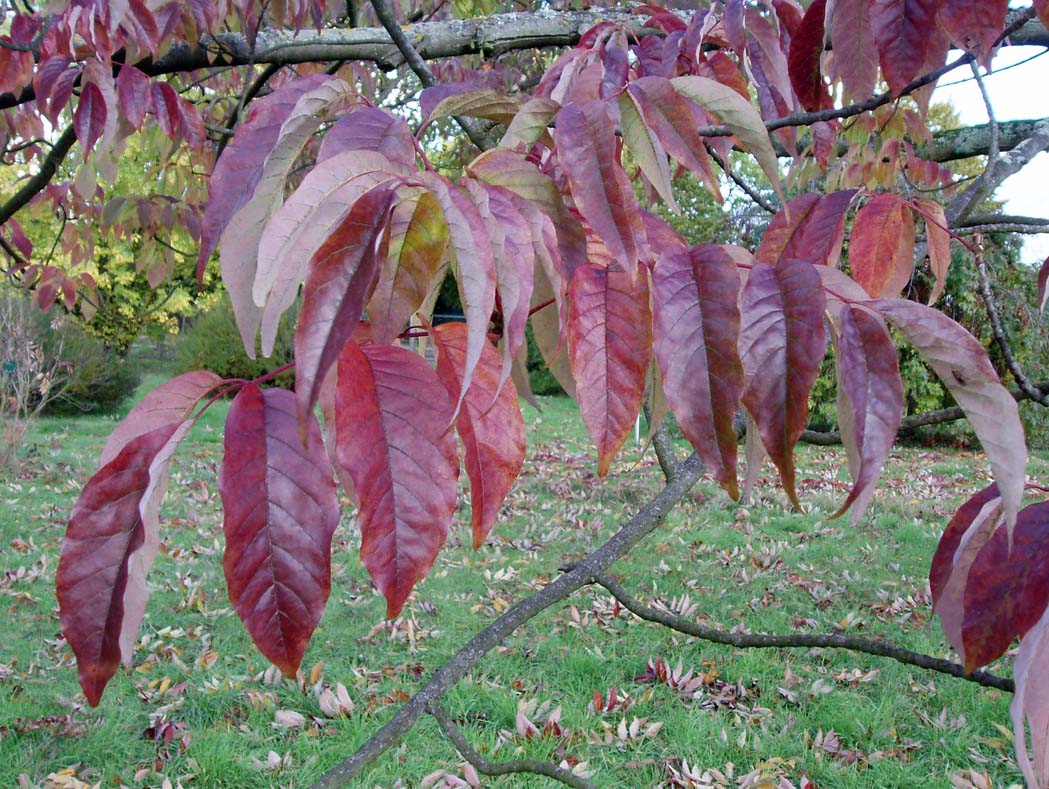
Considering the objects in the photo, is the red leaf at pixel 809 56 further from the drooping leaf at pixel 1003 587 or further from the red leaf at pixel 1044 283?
the drooping leaf at pixel 1003 587

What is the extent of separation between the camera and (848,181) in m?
2.96

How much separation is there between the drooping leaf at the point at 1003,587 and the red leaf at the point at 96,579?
58 cm

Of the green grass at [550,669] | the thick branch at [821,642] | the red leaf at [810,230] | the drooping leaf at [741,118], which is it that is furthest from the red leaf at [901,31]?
the green grass at [550,669]

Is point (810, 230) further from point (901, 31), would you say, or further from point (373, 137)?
point (373, 137)

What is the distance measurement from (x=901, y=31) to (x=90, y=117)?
1.61 m

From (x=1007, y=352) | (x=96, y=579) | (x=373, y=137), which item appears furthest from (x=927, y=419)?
(x=96, y=579)

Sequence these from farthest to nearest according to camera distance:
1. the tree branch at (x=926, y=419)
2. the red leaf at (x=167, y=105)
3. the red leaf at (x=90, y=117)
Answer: the red leaf at (x=167, y=105) < the red leaf at (x=90, y=117) < the tree branch at (x=926, y=419)

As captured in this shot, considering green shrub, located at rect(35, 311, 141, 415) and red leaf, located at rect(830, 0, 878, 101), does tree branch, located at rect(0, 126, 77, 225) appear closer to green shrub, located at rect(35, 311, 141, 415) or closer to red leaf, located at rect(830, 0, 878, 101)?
red leaf, located at rect(830, 0, 878, 101)

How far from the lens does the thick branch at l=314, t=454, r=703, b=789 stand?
0.71m

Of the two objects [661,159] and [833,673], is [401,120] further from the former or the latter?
[833,673]

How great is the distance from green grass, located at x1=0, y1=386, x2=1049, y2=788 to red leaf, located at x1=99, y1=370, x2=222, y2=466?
2424 mm

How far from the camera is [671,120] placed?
0.60m

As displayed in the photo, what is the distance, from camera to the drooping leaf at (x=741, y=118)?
555 millimetres

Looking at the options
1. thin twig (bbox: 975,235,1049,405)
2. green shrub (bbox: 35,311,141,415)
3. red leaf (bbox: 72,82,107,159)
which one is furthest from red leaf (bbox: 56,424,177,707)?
green shrub (bbox: 35,311,141,415)
